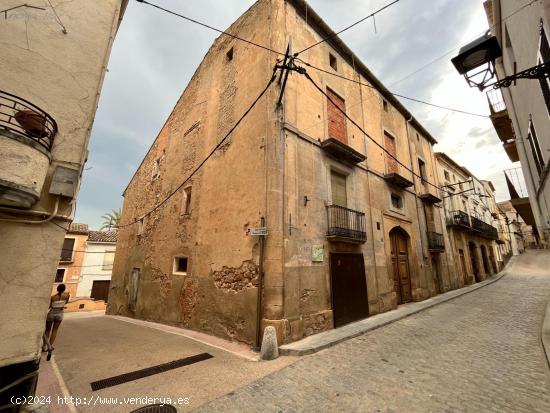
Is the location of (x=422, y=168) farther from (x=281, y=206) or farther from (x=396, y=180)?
(x=281, y=206)

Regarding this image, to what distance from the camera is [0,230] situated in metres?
3.09

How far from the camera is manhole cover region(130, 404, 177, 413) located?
3238 millimetres

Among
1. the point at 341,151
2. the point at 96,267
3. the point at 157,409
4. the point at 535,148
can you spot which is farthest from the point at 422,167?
the point at 96,267

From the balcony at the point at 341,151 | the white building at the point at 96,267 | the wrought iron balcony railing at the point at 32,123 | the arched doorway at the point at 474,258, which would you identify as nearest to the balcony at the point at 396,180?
the balcony at the point at 341,151

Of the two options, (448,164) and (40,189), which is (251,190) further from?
(448,164)

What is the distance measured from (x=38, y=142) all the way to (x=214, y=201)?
18.1ft

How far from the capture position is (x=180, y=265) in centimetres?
970

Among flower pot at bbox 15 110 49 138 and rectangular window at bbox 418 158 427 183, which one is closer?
flower pot at bbox 15 110 49 138

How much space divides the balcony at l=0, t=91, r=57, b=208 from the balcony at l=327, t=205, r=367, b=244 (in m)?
6.63

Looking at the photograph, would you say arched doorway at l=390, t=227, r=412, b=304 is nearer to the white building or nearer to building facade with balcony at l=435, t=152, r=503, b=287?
building facade with balcony at l=435, t=152, r=503, b=287

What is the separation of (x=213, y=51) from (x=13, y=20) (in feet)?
30.0

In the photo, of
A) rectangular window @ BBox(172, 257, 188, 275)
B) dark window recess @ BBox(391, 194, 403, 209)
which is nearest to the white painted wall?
rectangular window @ BBox(172, 257, 188, 275)

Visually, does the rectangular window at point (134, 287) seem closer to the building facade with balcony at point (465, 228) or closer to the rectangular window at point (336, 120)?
the rectangular window at point (336, 120)

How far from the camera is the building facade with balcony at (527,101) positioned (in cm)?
452
